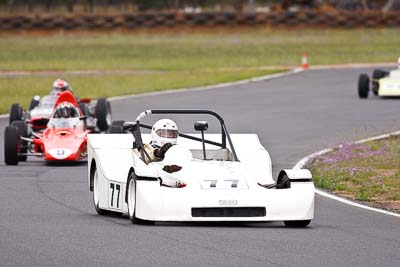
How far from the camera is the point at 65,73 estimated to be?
4366 centimetres

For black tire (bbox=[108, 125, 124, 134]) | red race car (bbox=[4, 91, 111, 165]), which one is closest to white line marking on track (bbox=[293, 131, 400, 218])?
black tire (bbox=[108, 125, 124, 134])

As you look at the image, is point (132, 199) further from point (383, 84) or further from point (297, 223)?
point (383, 84)

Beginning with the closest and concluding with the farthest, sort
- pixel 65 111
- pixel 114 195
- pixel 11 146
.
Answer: pixel 114 195, pixel 11 146, pixel 65 111

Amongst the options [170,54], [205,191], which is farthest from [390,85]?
[205,191]

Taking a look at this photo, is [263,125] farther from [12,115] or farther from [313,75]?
[313,75]

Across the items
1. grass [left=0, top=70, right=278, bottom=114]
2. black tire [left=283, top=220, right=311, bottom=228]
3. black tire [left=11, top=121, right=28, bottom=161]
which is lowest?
grass [left=0, top=70, right=278, bottom=114]

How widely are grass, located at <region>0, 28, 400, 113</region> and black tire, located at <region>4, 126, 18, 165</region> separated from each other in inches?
437

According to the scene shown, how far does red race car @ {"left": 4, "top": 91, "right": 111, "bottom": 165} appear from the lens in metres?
19.1

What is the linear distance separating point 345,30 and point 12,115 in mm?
48279

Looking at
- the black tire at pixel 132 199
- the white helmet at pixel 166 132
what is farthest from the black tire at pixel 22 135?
the black tire at pixel 132 199

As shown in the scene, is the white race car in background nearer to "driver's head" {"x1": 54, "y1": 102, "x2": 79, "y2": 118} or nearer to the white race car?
"driver's head" {"x1": 54, "y1": 102, "x2": 79, "y2": 118}

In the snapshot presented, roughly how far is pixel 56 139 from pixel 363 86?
15549 mm

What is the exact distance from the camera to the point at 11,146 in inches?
752

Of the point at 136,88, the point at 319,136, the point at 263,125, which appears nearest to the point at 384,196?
the point at 319,136
